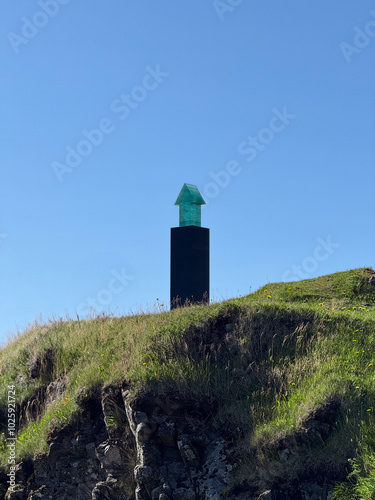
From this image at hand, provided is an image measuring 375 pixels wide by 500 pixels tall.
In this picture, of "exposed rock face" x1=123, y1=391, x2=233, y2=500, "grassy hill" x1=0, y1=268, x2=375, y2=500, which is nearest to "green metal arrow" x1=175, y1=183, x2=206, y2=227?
"grassy hill" x1=0, y1=268, x2=375, y2=500

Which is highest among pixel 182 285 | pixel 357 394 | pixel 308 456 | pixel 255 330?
pixel 182 285

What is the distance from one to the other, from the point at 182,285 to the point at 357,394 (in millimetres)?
12211

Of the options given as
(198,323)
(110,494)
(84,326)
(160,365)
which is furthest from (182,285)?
(110,494)

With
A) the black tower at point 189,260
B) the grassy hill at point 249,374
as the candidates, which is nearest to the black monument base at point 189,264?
the black tower at point 189,260

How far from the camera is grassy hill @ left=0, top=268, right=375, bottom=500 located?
955 centimetres

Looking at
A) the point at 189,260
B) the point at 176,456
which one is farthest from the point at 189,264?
the point at 176,456

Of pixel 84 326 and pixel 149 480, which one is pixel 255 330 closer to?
pixel 149 480

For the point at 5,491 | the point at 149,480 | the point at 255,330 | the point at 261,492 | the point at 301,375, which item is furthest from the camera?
the point at 255,330

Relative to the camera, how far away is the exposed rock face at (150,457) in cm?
956

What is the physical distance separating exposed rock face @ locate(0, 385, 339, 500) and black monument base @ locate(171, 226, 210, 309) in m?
9.84

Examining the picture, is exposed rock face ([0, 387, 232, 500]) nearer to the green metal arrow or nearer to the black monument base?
the black monument base

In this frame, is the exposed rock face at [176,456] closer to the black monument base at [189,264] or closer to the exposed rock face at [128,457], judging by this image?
the exposed rock face at [128,457]

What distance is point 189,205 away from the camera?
913 inches

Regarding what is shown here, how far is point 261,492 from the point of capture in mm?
9234
